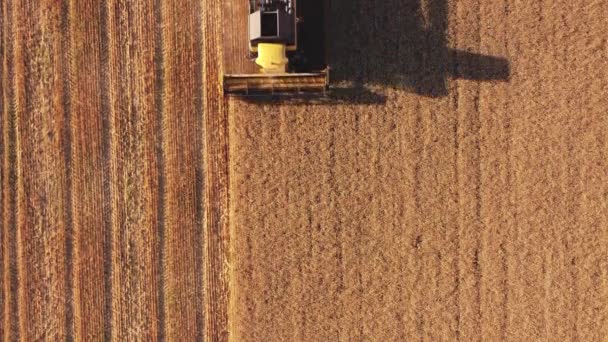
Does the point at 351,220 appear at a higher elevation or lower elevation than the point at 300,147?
lower

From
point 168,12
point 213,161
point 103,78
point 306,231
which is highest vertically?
point 168,12

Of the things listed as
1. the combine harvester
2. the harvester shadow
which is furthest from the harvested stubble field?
the combine harvester

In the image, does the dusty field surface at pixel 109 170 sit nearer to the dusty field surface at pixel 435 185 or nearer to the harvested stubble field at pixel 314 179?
the harvested stubble field at pixel 314 179


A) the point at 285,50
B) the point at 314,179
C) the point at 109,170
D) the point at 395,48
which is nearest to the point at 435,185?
the point at 314,179

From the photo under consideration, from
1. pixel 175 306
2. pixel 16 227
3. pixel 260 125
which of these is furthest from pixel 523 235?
pixel 16 227

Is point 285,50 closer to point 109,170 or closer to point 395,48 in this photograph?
point 395,48

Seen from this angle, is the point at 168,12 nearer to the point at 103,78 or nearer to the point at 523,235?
the point at 103,78

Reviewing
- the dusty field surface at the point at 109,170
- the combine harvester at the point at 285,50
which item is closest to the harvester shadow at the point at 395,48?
the combine harvester at the point at 285,50
